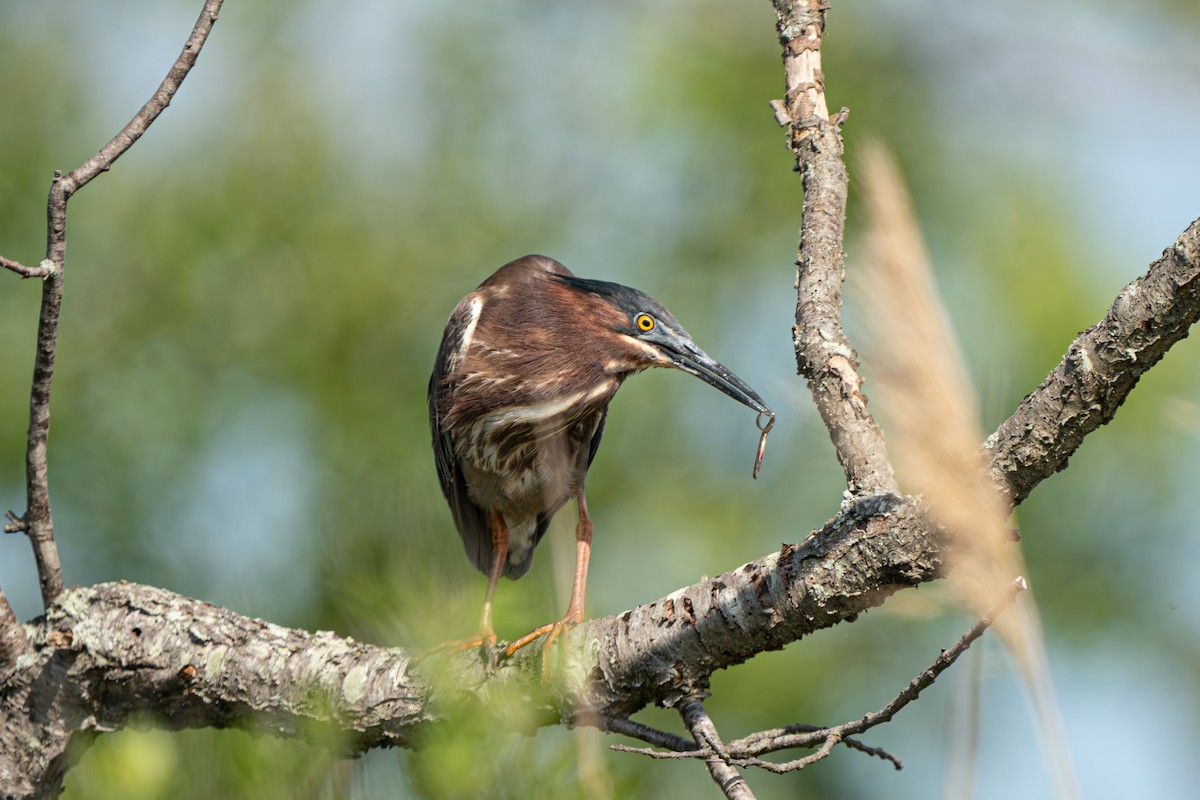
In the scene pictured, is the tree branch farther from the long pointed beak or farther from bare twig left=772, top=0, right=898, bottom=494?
the long pointed beak

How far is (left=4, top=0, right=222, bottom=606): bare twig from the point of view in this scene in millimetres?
2311

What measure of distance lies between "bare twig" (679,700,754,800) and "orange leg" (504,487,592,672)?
35cm

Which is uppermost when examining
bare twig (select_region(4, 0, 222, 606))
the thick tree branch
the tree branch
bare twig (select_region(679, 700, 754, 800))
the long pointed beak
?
the long pointed beak

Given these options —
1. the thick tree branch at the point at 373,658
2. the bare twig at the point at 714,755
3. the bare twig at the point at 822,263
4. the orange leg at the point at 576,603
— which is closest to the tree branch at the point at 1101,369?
the thick tree branch at the point at 373,658

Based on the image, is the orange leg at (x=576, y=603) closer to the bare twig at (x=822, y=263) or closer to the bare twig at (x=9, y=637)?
the bare twig at (x=822, y=263)

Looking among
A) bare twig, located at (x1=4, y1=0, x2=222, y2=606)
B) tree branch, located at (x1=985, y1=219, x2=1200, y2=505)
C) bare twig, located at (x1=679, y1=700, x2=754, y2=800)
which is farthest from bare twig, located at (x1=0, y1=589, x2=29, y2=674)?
tree branch, located at (x1=985, y1=219, x2=1200, y2=505)

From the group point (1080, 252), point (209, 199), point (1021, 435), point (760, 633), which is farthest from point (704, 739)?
point (1080, 252)

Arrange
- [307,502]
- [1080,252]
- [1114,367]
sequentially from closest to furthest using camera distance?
[1114,367] → [307,502] → [1080,252]

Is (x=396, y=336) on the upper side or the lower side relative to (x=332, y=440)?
upper

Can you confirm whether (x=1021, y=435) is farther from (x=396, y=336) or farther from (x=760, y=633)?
(x=396, y=336)

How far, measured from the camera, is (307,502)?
6926 millimetres

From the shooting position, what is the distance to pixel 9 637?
298cm

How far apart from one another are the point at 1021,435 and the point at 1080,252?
7.32 meters

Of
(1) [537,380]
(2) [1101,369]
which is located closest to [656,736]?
(2) [1101,369]
